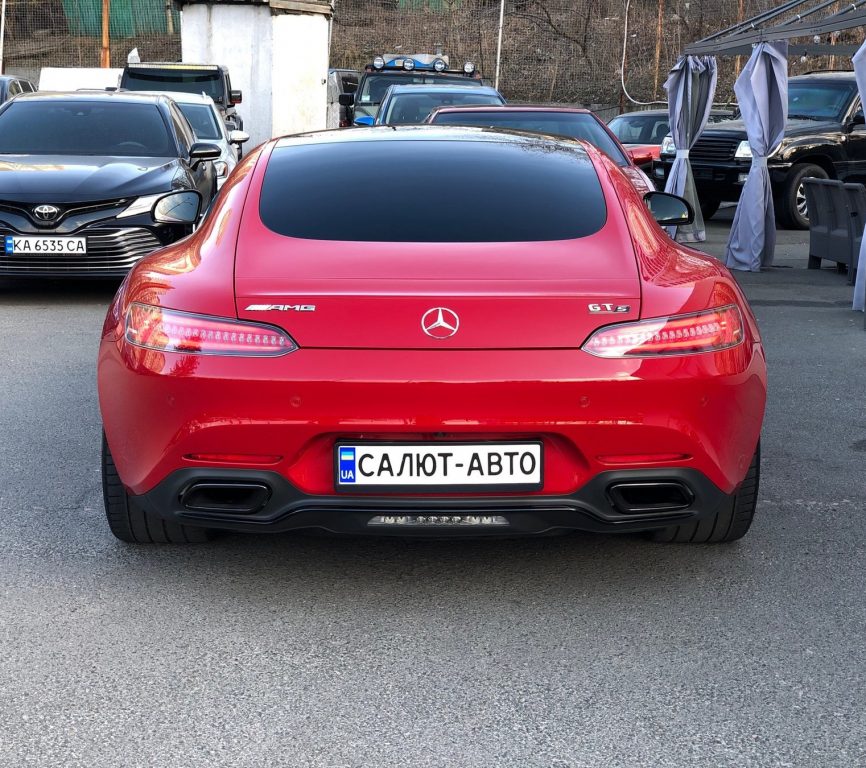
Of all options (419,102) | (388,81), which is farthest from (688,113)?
(388,81)

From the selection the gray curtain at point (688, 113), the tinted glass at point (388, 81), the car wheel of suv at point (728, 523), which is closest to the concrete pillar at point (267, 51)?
the tinted glass at point (388, 81)

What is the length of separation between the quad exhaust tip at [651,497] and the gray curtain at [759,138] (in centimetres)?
1002

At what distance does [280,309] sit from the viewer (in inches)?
142

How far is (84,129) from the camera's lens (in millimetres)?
11305

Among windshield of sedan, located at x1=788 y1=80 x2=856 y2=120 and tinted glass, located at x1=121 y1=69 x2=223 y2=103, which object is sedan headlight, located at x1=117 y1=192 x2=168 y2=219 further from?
tinted glass, located at x1=121 y1=69 x2=223 y2=103

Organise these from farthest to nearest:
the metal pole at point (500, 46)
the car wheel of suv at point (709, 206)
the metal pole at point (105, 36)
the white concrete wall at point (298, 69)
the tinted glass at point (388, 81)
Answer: the metal pole at point (105, 36) < the metal pole at point (500, 46) < the white concrete wall at point (298, 69) < the tinted glass at point (388, 81) < the car wheel of suv at point (709, 206)

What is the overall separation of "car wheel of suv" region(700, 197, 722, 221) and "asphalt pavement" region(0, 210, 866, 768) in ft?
44.6

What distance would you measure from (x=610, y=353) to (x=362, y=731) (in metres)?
1.21

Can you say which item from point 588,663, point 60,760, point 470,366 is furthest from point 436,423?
point 60,760

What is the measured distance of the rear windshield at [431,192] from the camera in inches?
162

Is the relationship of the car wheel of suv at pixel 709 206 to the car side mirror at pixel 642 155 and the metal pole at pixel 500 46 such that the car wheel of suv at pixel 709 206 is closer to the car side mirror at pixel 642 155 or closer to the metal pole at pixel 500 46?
the car side mirror at pixel 642 155

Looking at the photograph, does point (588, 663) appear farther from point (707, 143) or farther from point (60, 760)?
point (707, 143)

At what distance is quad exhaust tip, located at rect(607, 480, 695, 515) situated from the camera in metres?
3.69

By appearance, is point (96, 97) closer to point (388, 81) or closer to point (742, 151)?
point (742, 151)
